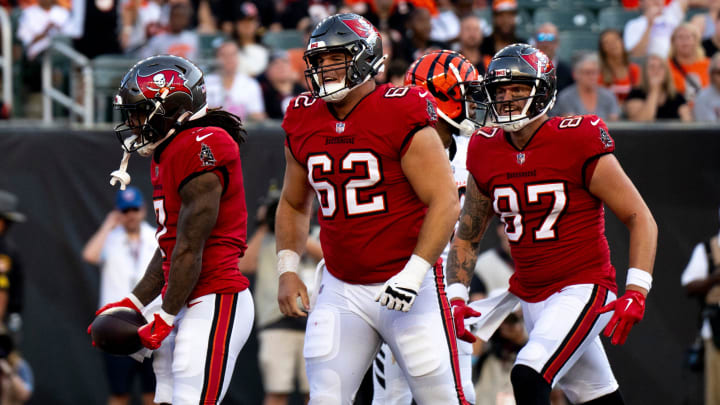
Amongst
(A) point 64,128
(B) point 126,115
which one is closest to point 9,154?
(A) point 64,128

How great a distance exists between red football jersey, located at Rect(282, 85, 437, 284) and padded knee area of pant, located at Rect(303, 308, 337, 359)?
0.17 m

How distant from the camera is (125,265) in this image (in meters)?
7.92

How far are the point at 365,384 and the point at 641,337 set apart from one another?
296 centimetres

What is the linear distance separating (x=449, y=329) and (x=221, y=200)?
41.4 inches

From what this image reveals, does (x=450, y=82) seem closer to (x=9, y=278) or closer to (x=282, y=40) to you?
(x=9, y=278)

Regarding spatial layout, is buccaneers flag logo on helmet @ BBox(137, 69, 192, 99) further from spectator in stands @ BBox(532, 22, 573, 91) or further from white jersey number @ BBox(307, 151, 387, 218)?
spectator in stands @ BBox(532, 22, 573, 91)

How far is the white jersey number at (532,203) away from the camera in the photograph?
15.3ft

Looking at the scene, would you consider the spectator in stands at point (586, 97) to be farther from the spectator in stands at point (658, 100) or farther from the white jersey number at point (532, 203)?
the white jersey number at point (532, 203)

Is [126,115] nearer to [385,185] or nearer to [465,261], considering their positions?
[385,185]

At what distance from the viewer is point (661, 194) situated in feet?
28.4

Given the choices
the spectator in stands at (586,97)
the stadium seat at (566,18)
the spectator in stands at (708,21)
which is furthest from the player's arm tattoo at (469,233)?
the stadium seat at (566,18)

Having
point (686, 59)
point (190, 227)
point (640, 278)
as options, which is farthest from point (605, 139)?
point (686, 59)

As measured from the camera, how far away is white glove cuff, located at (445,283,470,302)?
16.2 ft

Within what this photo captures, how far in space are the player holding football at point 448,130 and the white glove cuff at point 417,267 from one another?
2.67 ft
